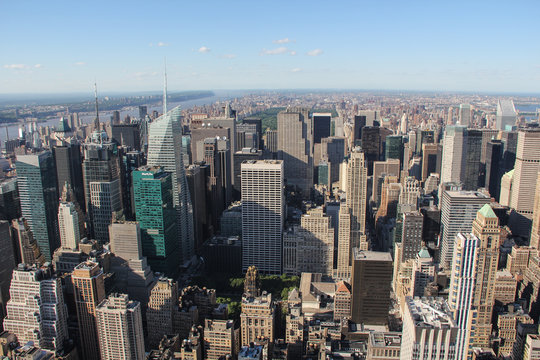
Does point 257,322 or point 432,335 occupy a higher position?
point 432,335

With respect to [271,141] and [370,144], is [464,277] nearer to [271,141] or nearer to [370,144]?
[370,144]

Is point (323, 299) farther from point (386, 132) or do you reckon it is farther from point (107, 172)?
point (386, 132)

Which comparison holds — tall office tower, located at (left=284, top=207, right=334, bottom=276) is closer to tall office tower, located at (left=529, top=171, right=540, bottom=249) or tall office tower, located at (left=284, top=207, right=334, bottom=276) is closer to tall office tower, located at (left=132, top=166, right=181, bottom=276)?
tall office tower, located at (left=132, top=166, right=181, bottom=276)

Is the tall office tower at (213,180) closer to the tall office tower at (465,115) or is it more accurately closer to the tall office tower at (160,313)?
the tall office tower at (160,313)

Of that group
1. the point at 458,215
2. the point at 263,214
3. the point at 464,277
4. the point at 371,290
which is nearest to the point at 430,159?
the point at 458,215

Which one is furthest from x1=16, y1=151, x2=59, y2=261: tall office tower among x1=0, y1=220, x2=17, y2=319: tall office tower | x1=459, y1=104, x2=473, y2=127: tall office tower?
x1=459, y1=104, x2=473, y2=127: tall office tower

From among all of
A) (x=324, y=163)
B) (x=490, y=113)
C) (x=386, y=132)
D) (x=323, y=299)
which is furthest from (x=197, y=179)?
(x=490, y=113)
